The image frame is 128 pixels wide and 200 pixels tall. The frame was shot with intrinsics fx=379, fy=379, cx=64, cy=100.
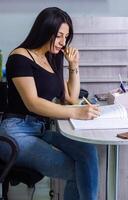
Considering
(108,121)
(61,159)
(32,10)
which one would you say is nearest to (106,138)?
(108,121)

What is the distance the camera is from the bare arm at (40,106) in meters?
1.57

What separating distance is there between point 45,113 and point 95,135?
30 centimetres

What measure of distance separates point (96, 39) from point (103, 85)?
12.0 inches

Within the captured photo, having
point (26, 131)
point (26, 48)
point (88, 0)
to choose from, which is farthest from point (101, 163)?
point (88, 0)

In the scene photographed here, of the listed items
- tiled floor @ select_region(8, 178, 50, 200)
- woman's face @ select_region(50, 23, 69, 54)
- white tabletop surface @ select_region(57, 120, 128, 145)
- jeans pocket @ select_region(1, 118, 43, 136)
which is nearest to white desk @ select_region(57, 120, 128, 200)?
white tabletop surface @ select_region(57, 120, 128, 145)

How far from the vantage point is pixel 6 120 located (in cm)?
167

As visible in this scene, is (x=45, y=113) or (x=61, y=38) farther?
(x=61, y=38)

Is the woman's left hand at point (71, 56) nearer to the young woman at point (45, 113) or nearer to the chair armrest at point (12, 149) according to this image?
the young woman at point (45, 113)

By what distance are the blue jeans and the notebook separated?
0.49ft

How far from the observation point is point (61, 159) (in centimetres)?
155

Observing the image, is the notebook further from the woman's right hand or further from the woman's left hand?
the woman's left hand

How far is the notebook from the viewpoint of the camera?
56.9 inches

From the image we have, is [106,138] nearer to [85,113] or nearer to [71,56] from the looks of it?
[85,113]

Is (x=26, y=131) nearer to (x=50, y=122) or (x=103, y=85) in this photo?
(x=50, y=122)
